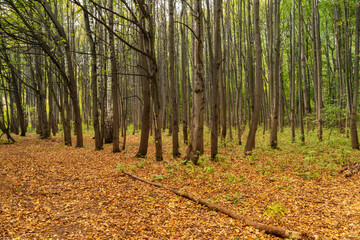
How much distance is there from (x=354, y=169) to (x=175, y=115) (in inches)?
237

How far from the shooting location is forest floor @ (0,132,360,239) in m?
3.69

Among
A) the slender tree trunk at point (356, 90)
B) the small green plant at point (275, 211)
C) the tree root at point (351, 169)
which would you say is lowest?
the tree root at point (351, 169)

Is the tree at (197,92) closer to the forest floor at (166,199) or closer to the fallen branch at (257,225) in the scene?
the forest floor at (166,199)

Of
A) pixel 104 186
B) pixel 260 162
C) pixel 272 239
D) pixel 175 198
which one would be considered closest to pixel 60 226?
pixel 104 186

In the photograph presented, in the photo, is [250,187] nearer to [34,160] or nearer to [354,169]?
→ [354,169]

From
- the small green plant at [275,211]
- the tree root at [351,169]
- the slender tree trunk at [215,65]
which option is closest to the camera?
the small green plant at [275,211]

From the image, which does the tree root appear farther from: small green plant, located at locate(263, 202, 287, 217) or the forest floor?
small green plant, located at locate(263, 202, 287, 217)

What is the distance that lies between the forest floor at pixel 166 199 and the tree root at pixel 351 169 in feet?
0.78

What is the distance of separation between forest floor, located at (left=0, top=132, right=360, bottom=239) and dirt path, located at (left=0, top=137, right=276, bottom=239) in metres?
0.02

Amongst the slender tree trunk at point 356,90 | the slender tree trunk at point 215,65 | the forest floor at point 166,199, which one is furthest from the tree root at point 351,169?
the slender tree trunk at point 215,65

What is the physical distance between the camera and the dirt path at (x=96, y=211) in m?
3.58

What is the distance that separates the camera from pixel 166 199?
16.0 feet

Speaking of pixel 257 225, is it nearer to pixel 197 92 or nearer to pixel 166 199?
pixel 166 199

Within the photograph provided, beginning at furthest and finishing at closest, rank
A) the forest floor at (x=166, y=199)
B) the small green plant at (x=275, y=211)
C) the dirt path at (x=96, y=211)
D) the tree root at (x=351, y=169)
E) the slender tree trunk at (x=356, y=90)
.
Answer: the slender tree trunk at (x=356, y=90) → the tree root at (x=351, y=169) → the small green plant at (x=275, y=211) → the forest floor at (x=166, y=199) → the dirt path at (x=96, y=211)
